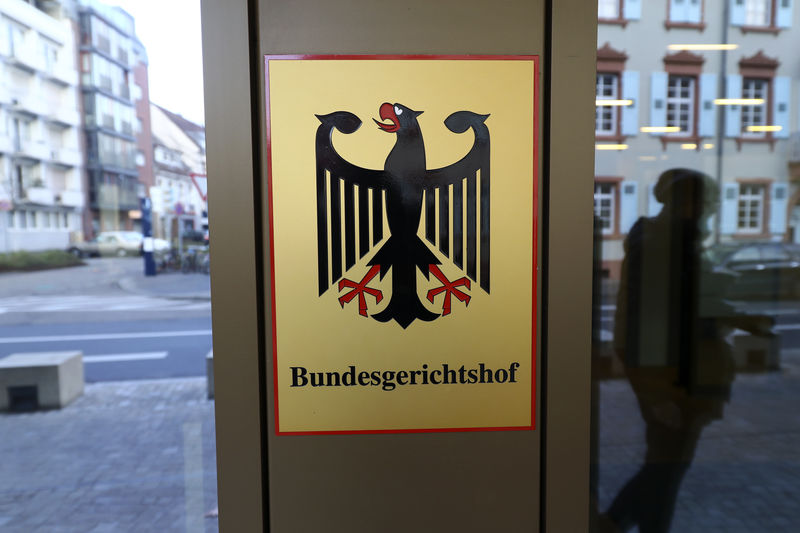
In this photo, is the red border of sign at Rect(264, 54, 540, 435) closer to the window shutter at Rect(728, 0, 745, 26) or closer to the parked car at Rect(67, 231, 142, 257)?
the window shutter at Rect(728, 0, 745, 26)

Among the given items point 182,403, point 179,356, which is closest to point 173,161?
point 182,403

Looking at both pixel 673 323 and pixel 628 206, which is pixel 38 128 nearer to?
pixel 628 206

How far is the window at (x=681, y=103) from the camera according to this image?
3.31 metres

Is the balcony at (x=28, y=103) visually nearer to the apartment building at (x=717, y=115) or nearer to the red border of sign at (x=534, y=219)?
the red border of sign at (x=534, y=219)

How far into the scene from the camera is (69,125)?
220 inches

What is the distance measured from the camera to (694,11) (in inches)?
127

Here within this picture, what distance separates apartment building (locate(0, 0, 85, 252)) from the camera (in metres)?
4.82

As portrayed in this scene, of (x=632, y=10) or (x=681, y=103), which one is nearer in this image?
(x=632, y=10)

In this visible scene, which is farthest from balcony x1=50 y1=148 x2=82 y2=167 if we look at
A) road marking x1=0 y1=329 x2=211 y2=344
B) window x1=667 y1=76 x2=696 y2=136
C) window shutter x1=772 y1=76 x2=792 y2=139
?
window shutter x1=772 y1=76 x2=792 y2=139

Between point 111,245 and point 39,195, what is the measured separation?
942 millimetres

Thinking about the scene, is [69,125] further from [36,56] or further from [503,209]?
[503,209]

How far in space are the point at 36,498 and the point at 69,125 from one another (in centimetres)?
404

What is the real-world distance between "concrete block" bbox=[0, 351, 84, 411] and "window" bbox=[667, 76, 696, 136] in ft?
20.2

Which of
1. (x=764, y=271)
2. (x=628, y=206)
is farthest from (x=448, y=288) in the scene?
(x=764, y=271)
